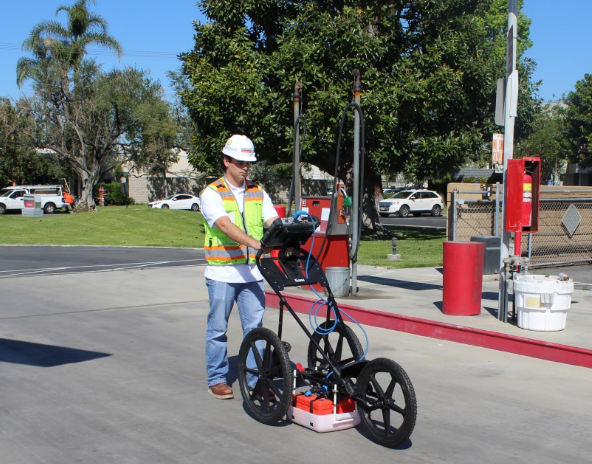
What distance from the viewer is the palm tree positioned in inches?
1570

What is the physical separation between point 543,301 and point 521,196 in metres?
1.36

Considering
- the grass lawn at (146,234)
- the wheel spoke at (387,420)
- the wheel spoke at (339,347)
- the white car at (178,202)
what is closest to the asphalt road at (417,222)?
the grass lawn at (146,234)

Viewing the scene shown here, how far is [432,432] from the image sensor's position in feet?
17.1

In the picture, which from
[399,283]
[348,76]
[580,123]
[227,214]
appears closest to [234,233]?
[227,214]

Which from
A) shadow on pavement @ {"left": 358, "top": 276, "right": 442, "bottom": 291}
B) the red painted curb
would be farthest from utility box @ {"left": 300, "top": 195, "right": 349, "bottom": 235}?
the red painted curb

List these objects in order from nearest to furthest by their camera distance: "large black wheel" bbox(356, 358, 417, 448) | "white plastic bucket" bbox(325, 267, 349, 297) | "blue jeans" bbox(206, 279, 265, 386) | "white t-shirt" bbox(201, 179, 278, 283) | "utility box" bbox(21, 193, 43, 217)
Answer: "large black wheel" bbox(356, 358, 417, 448)
"white t-shirt" bbox(201, 179, 278, 283)
"blue jeans" bbox(206, 279, 265, 386)
"white plastic bucket" bbox(325, 267, 349, 297)
"utility box" bbox(21, 193, 43, 217)

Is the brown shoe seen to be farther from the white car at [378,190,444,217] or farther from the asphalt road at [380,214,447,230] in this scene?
the white car at [378,190,444,217]

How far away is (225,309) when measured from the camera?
5699mm

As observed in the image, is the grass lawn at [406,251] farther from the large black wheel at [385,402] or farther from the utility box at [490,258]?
the large black wheel at [385,402]

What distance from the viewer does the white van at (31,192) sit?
44.5 m

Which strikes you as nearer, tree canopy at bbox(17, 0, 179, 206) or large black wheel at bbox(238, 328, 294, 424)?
large black wheel at bbox(238, 328, 294, 424)

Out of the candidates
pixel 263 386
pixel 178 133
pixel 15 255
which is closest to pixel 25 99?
pixel 178 133

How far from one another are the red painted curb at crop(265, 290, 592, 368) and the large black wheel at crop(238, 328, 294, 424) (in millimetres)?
3349

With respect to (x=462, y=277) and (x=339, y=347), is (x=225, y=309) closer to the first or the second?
(x=339, y=347)
